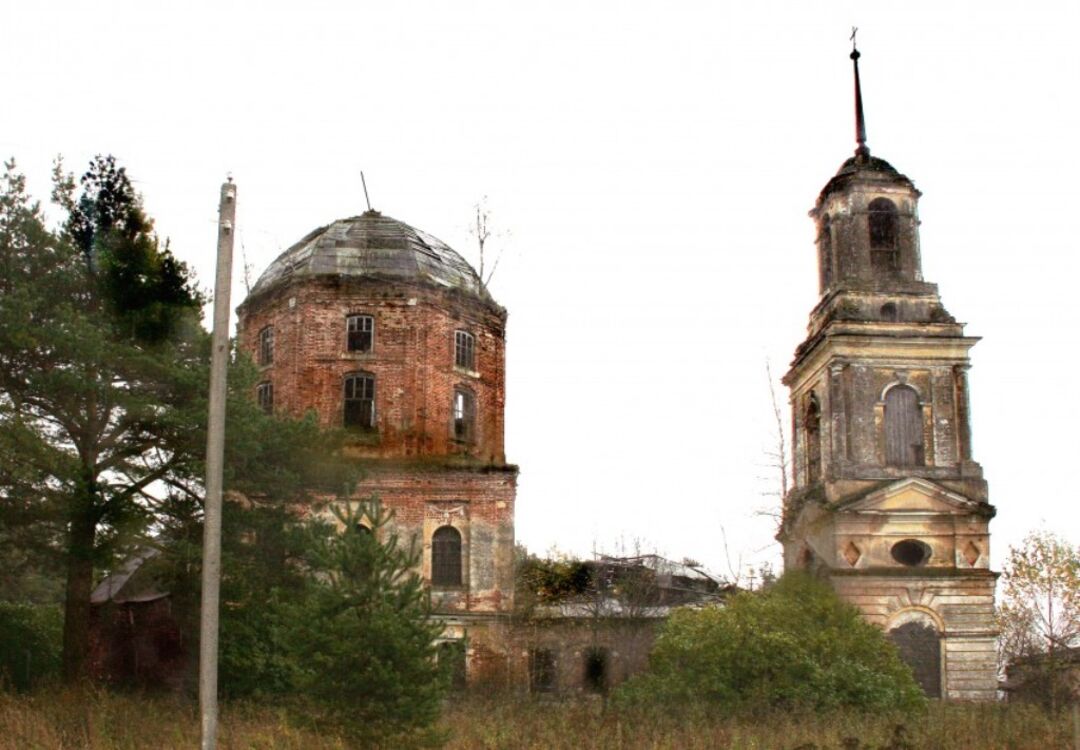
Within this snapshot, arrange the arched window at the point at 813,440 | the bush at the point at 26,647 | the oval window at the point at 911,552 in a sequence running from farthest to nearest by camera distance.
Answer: the arched window at the point at 813,440, the oval window at the point at 911,552, the bush at the point at 26,647

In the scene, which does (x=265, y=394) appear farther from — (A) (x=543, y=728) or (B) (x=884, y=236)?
(A) (x=543, y=728)

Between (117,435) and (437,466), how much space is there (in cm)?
1107

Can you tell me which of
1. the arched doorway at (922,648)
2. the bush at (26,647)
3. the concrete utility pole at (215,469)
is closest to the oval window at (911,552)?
the arched doorway at (922,648)

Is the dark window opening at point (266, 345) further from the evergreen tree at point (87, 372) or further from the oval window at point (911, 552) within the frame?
the oval window at point (911, 552)

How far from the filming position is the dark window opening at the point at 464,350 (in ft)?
114

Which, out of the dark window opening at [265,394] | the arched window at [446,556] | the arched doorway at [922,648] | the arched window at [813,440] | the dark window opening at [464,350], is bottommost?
the arched doorway at [922,648]

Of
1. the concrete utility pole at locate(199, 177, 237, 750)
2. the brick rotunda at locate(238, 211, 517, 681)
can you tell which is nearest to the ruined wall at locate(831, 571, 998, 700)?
the brick rotunda at locate(238, 211, 517, 681)

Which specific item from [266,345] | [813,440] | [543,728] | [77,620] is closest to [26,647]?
[77,620]

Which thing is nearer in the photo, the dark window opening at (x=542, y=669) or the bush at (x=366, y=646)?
the bush at (x=366, y=646)

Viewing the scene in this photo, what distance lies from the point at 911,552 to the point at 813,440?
4173 millimetres

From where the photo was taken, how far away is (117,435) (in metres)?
23.2

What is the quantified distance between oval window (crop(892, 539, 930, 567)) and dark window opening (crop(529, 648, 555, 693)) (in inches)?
374

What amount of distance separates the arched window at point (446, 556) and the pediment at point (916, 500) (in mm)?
9959

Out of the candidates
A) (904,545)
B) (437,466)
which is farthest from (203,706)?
(904,545)
